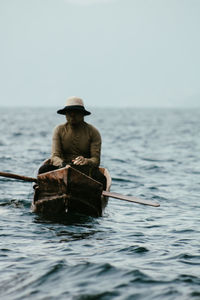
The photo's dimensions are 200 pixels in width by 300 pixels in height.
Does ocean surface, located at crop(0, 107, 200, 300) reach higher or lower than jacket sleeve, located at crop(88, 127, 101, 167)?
lower

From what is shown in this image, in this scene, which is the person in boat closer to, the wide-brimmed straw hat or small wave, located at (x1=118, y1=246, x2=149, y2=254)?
the wide-brimmed straw hat

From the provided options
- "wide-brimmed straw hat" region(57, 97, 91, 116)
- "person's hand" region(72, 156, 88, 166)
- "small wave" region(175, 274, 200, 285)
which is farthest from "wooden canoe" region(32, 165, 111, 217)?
"small wave" region(175, 274, 200, 285)

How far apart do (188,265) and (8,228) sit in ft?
11.7

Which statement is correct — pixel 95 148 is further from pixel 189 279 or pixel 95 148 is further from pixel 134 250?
pixel 189 279

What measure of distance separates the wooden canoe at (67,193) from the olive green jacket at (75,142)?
88cm

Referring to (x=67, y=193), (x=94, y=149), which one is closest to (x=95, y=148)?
(x=94, y=149)

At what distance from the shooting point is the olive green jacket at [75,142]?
10.9 m

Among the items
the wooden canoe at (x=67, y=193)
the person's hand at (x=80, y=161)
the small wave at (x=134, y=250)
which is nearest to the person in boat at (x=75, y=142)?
the person's hand at (x=80, y=161)

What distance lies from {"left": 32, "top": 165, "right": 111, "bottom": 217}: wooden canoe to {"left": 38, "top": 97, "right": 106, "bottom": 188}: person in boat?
650 millimetres

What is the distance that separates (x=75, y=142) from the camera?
1092 centimetres

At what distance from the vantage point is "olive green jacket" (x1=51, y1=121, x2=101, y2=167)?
35.6ft

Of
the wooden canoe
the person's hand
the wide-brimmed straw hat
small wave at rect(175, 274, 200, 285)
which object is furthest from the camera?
the wide-brimmed straw hat

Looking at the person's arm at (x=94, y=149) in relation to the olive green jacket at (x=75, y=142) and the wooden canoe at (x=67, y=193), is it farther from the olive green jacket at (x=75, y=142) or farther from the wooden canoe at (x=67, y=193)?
the wooden canoe at (x=67, y=193)

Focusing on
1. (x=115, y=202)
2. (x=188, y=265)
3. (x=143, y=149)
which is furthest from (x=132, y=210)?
(x=143, y=149)
